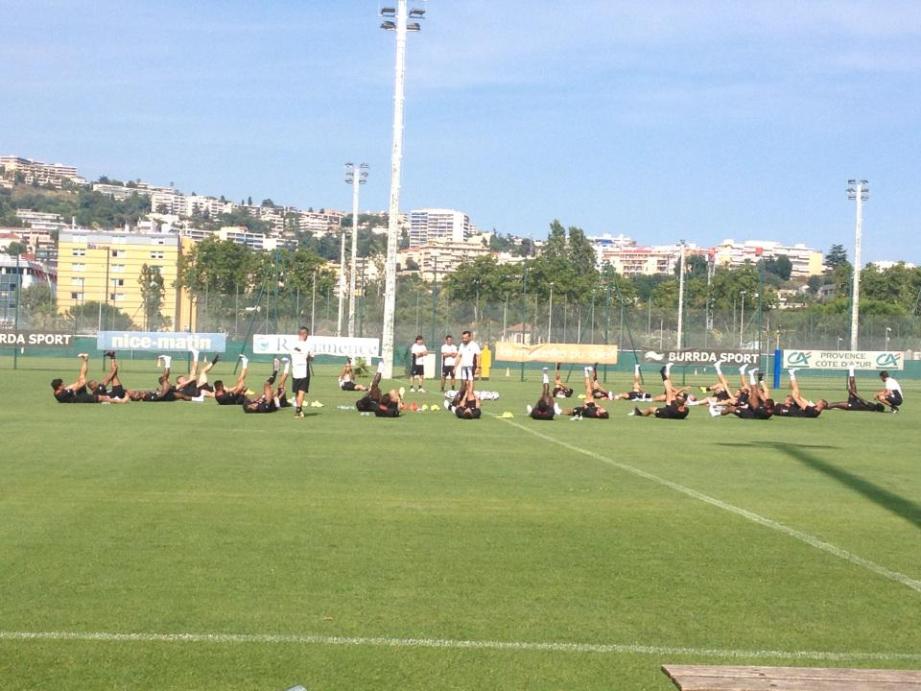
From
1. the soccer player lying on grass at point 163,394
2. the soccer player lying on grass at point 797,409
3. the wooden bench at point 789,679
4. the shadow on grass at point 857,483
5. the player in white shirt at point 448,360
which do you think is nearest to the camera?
the wooden bench at point 789,679

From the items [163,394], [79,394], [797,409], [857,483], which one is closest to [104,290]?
[163,394]

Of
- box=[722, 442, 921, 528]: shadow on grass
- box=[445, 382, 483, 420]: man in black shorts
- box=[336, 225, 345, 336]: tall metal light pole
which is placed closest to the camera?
box=[722, 442, 921, 528]: shadow on grass

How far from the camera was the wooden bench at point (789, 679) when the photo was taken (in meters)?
5.52

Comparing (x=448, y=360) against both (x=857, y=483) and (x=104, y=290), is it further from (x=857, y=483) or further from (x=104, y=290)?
(x=104, y=290)

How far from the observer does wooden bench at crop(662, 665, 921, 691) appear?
5523 mm

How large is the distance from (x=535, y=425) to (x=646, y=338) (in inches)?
1662

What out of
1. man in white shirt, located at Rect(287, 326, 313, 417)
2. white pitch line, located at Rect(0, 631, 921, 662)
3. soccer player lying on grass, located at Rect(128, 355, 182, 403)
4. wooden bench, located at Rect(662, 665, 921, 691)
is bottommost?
white pitch line, located at Rect(0, 631, 921, 662)

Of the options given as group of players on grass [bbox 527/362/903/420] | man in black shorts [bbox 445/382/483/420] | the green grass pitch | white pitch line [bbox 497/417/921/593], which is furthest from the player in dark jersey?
white pitch line [bbox 497/417/921/593]

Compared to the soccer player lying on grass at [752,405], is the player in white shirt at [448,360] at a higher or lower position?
higher

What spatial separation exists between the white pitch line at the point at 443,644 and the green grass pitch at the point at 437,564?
2cm

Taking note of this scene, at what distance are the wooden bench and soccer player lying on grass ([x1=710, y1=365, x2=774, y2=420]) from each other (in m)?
19.6

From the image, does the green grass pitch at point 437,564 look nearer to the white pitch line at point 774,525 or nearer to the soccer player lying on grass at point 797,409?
the white pitch line at point 774,525

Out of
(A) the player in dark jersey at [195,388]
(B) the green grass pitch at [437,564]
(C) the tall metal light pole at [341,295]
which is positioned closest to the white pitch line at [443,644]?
(B) the green grass pitch at [437,564]

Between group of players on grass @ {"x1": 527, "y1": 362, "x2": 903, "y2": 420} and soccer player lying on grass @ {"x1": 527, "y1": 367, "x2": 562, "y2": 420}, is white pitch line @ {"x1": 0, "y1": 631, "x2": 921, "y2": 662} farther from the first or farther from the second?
soccer player lying on grass @ {"x1": 527, "y1": 367, "x2": 562, "y2": 420}
